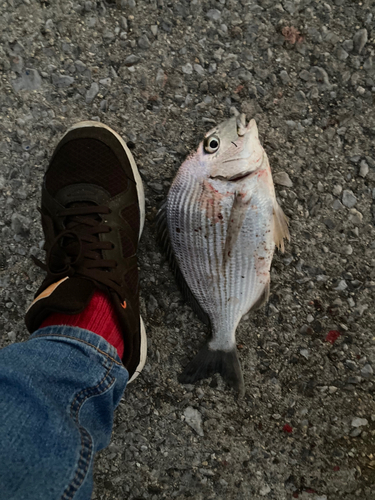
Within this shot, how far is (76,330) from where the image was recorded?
1487 mm

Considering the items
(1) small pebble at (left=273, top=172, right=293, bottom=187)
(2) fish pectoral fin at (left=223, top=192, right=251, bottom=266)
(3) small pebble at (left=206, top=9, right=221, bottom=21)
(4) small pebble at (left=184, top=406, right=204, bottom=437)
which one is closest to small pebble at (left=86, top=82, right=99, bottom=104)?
(3) small pebble at (left=206, top=9, right=221, bottom=21)

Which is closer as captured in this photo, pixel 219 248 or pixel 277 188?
Result: pixel 219 248

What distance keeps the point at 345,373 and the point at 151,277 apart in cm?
125

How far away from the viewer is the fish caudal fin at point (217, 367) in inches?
71.1

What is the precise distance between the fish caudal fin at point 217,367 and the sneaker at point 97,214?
292 millimetres

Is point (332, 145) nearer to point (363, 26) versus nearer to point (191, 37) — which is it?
point (363, 26)

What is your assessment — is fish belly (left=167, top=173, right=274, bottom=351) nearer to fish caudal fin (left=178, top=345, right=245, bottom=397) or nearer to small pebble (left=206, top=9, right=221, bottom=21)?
fish caudal fin (left=178, top=345, right=245, bottom=397)

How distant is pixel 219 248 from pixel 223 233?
3.2 inches

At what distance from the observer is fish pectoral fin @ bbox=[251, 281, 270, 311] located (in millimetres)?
1782

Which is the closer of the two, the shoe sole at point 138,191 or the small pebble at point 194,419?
the shoe sole at point 138,191

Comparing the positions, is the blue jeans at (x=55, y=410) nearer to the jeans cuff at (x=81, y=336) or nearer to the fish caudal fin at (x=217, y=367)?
the jeans cuff at (x=81, y=336)

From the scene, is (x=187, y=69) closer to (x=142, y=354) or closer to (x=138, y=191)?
(x=138, y=191)

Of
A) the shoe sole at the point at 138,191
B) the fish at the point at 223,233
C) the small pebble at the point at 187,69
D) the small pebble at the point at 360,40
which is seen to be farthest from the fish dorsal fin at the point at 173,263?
the small pebble at the point at 360,40

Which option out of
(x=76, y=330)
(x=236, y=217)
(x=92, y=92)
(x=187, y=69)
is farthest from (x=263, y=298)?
(x=92, y=92)
